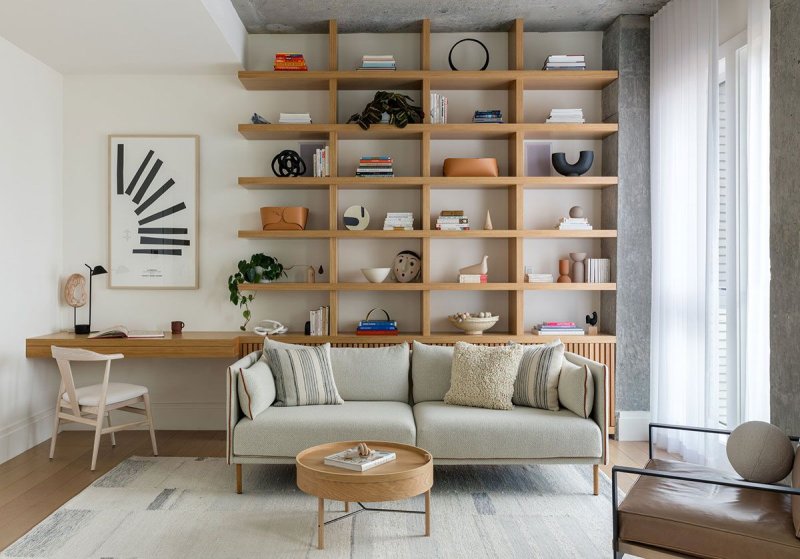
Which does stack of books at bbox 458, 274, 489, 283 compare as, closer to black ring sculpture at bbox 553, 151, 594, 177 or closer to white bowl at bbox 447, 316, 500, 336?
white bowl at bbox 447, 316, 500, 336

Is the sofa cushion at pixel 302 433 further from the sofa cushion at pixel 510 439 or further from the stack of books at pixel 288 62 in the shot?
the stack of books at pixel 288 62

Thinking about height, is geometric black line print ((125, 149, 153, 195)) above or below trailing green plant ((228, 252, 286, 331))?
above

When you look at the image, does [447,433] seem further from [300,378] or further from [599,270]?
[599,270]

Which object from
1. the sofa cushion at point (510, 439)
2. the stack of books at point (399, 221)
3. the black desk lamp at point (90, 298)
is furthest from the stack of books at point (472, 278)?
the black desk lamp at point (90, 298)

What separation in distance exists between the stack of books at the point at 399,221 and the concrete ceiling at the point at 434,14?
4.75 feet

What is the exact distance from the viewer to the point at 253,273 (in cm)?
501

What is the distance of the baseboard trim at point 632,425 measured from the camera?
16.3 feet

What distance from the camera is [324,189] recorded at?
17.3 ft

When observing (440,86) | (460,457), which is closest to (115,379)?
(460,457)

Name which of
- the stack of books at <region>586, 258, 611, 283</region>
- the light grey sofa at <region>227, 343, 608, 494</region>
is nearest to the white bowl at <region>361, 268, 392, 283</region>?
the light grey sofa at <region>227, 343, 608, 494</region>

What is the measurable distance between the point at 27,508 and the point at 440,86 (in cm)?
388

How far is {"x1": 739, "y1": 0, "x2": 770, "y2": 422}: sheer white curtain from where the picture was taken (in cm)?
348

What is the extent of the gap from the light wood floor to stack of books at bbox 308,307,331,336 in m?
1.05

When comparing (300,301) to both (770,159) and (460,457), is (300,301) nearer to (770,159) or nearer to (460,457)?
(460,457)
